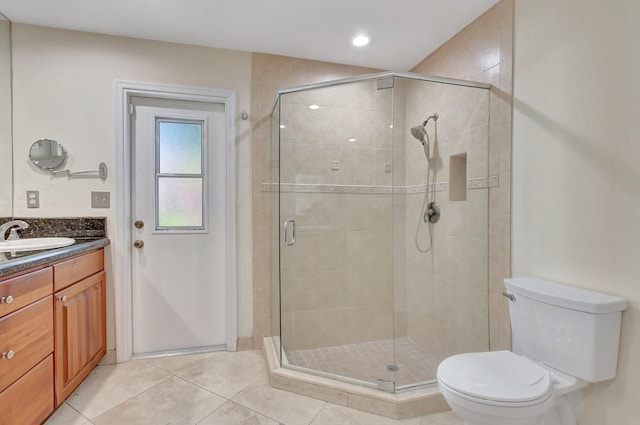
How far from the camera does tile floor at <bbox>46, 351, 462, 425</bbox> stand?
1657 mm

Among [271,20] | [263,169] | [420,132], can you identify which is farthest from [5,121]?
[420,132]

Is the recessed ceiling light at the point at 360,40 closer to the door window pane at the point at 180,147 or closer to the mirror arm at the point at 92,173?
the door window pane at the point at 180,147

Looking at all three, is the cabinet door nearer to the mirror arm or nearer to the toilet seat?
the mirror arm

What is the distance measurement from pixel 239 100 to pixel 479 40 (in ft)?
5.63

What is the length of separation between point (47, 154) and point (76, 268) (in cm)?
87

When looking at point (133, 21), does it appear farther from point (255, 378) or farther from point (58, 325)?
point (255, 378)

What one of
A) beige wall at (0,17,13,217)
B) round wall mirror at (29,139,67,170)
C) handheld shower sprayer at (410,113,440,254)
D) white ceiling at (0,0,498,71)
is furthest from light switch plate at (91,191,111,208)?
handheld shower sprayer at (410,113,440,254)

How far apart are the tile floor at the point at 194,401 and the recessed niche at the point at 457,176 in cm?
131

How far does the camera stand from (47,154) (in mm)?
2098

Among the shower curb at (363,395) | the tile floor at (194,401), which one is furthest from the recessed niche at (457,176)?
the tile floor at (194,401)

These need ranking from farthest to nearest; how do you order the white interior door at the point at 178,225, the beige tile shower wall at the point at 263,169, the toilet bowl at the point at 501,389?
1. the beige tile shower wall at the point at 263,169
2. the white interior door at the point at 178,225
3. the toilet bowl at the point at 501,389

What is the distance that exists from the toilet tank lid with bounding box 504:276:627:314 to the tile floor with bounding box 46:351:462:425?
31.5 inches

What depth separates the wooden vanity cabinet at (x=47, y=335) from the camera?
1.26 meters

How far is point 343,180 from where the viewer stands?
231 centimetres
